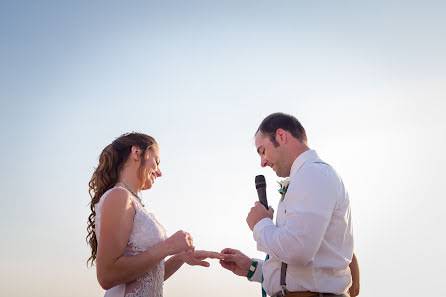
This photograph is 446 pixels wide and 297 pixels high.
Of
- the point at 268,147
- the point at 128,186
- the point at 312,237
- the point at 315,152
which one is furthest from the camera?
the point at 128,186

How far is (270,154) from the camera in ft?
16.0

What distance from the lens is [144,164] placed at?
18.0 feet

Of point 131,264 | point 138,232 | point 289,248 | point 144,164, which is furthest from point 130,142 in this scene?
point 289,248

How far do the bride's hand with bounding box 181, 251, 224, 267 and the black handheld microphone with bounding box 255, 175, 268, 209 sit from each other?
99 cm

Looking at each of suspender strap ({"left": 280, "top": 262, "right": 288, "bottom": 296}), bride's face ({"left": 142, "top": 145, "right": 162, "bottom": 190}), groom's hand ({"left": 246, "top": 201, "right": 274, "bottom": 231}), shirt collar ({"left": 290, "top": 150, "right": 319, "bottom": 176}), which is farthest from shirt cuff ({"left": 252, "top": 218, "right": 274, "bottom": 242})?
bride's face ({"left": 142, "top": 145, "right": 162, "bottom": 190})

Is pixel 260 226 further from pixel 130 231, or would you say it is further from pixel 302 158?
pixel 130 231

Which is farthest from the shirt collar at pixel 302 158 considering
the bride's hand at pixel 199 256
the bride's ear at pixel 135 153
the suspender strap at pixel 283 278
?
the bride's ear at pixel 135 153

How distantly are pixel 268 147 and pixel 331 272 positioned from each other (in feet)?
4.93

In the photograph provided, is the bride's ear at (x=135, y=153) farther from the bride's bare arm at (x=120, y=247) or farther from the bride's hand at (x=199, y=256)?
the bride's hand at (x=199, y=256)

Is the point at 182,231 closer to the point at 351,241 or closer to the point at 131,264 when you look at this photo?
the point at 131,264

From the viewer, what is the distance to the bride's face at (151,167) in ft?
18.0

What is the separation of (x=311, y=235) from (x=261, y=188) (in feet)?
4.67

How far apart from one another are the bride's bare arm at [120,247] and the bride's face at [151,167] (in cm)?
60

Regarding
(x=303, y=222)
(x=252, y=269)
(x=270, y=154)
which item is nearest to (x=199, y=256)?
(x=252, y=269)
